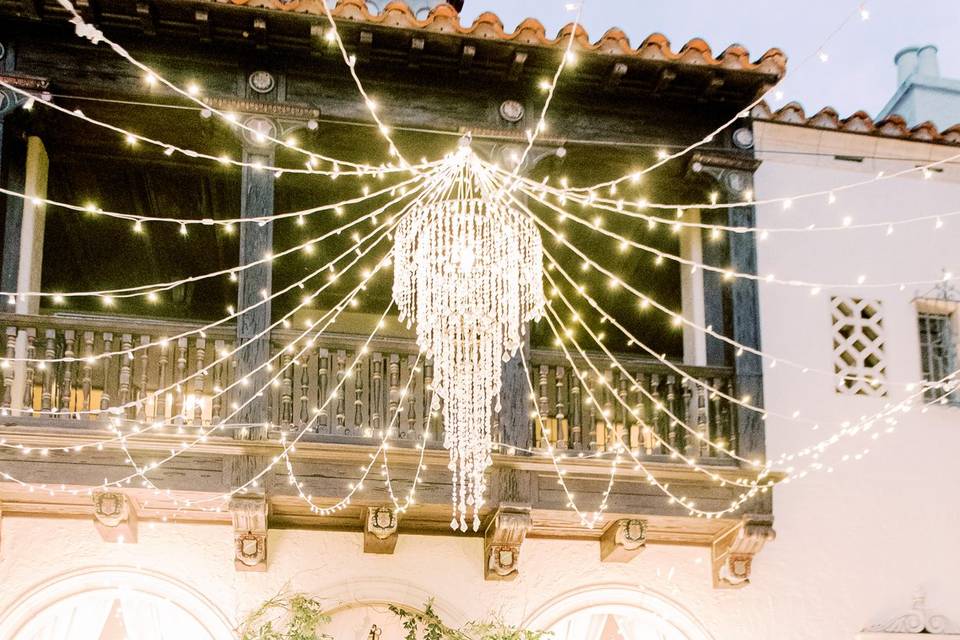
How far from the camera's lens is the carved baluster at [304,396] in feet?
23.7

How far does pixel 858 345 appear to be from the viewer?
29.2 feet

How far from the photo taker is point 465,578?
26.1 feet

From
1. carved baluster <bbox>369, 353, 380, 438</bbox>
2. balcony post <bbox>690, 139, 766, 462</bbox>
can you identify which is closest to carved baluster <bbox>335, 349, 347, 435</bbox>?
carved baluster <bbox>369, 353, 380, 438</bbox>

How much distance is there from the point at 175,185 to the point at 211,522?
2.65 meters

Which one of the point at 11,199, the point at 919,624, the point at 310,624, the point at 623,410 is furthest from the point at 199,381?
the point at 919,624

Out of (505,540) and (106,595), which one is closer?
(505,540)

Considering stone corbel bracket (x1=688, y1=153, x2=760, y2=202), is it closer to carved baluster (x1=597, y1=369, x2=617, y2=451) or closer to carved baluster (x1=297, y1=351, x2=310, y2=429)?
carved baluster (x1=597, y1=369, x2=617, y2=451)

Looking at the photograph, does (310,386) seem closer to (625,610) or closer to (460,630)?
(460,630)

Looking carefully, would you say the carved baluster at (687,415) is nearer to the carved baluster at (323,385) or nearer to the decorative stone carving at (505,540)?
the decorative stone carving at (505,540)

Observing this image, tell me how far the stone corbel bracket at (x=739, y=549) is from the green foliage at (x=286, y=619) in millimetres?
2723

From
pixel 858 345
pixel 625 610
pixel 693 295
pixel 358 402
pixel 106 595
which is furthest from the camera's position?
pixel 858 345

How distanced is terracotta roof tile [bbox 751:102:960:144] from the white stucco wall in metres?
0.12

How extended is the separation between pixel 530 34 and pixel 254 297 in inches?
Result: 94.4

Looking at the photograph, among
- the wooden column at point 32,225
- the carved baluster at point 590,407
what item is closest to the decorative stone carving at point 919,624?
the carved baluster at point 590,407
